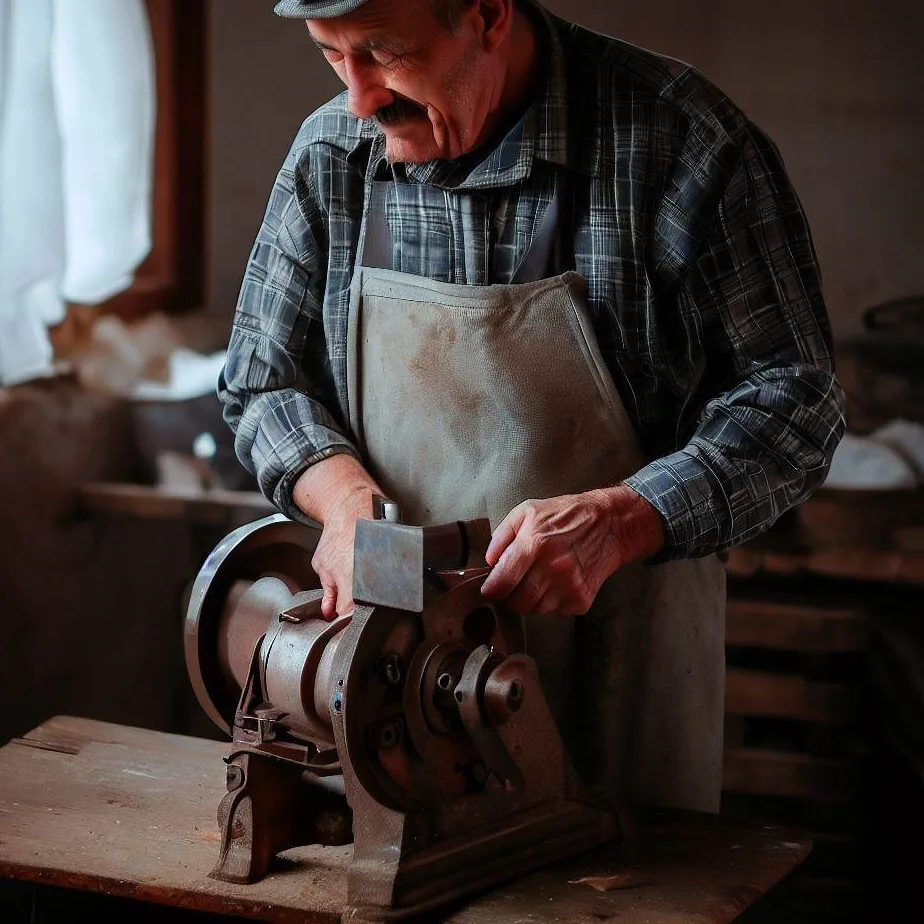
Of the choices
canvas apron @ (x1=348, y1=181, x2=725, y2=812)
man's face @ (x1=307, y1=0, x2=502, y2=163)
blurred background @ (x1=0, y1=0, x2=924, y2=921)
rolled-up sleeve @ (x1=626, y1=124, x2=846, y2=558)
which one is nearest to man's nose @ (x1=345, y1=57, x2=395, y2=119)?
man's face @ (x1=307, y1=0, x2=502, y2=163)

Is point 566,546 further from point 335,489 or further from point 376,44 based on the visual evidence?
point 376,44

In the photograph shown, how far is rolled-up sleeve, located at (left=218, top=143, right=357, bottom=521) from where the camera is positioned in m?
2.34

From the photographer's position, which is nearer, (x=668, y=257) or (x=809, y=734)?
(x=668, y=257)

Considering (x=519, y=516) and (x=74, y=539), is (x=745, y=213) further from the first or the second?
(x=74, y=539)

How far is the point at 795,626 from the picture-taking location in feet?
12.5

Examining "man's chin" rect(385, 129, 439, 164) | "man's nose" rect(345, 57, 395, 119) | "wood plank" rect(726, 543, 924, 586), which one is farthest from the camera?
"wood plank" rect(726, 543, 924, 586)

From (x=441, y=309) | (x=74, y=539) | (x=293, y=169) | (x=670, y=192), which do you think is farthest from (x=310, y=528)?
(x=74, y=539)

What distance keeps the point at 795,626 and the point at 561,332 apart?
194 cm

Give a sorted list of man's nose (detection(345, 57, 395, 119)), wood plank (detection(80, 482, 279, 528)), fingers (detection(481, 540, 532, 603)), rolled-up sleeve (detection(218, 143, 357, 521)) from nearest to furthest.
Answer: fingers (detection(481, 540, 532, 603)) → man's nose (detection(345, 57, 395, 119)) → rolled-up sleeve (detection(218, 143, 357, 521)) → wood plank (detection(80, 482, 279, 528))

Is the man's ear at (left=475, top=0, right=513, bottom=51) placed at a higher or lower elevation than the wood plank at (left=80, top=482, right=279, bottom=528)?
higher

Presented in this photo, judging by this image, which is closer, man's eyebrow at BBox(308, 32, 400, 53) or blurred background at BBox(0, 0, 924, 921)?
man's eyebrow at BBox(308, 32, 400, 53)

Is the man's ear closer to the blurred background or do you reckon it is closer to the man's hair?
the man's hair

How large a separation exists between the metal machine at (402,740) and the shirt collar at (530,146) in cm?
60

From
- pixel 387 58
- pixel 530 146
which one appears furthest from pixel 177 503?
pixel 387 58
